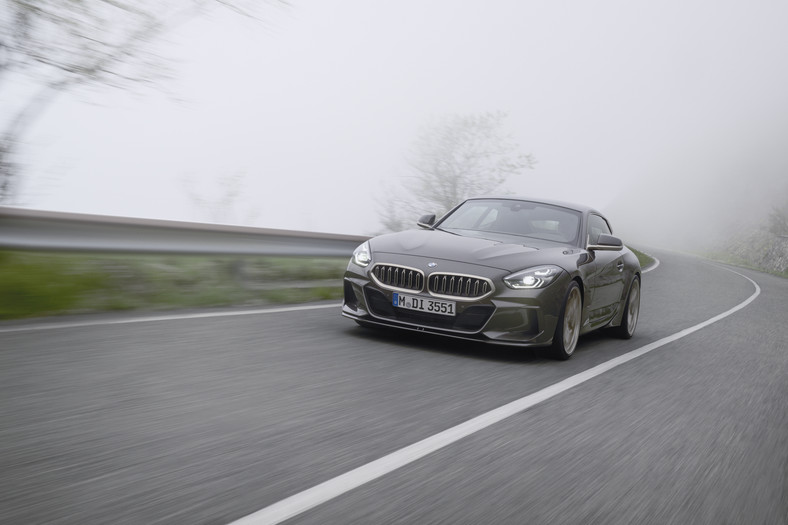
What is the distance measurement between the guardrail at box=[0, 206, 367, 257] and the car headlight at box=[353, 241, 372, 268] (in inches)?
86.2

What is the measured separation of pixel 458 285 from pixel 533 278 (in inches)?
24.0

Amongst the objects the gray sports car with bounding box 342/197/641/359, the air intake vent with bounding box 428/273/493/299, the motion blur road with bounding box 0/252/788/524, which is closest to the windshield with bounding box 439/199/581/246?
the gray sports car with bounding box 342/197/641/359

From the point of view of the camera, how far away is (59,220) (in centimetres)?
698

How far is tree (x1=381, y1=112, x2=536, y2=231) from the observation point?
1129 inches

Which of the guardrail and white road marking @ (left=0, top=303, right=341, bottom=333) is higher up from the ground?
the guardrail

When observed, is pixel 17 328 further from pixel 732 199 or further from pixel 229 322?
pixel 732 199

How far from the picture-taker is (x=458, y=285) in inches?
250

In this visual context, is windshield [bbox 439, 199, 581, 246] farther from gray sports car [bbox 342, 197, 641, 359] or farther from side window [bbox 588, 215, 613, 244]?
side window [bbox 588, 215, 613, 244]

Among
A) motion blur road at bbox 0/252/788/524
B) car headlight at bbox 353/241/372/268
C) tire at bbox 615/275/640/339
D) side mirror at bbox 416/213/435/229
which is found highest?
side mirror at bbox 416/213/435/229

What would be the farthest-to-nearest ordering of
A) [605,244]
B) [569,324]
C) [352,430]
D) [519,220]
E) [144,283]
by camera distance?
[144,283] < [519,220] < [605,244] < [569,324] < [352,430]

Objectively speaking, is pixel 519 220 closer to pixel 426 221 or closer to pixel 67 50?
pixel 426 221

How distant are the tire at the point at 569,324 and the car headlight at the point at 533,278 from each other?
0.91 ft

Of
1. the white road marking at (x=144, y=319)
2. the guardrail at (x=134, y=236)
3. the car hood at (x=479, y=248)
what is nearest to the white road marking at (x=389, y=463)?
the car hood at (x=479, y=248)

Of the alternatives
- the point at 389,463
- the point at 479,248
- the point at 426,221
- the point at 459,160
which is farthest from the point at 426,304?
the point at 459,160
